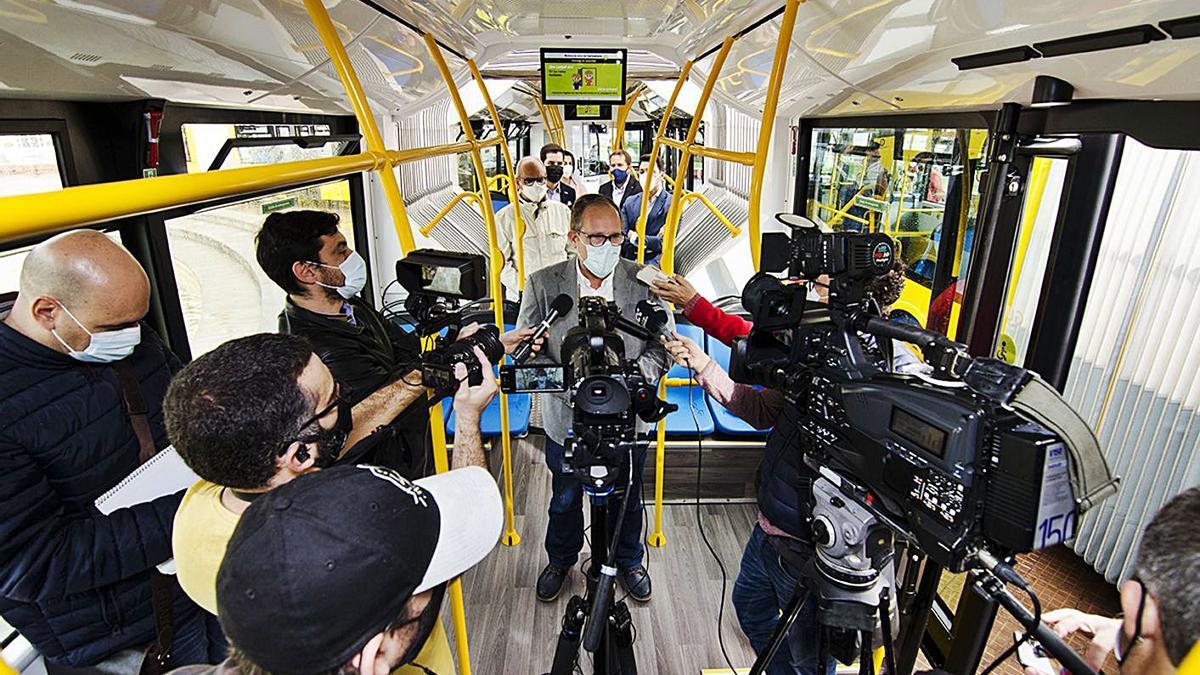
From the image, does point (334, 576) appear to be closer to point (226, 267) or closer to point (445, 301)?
point (445, 301)

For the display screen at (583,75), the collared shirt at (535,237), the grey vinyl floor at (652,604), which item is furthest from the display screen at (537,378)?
the collared shirt at (535,237)

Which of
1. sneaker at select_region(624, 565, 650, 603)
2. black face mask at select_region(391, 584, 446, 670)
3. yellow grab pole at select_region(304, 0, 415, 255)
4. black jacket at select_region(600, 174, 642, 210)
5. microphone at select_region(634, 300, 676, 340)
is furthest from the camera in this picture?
black jacket at select_region(600, 174, 642, 210)

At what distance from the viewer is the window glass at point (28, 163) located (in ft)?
4.99

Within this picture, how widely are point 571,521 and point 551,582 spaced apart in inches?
13.7

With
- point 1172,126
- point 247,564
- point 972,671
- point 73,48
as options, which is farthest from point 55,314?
point 972,671

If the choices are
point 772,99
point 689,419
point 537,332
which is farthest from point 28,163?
point 689,419

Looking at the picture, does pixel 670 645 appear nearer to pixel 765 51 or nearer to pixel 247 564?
pixel 247 564

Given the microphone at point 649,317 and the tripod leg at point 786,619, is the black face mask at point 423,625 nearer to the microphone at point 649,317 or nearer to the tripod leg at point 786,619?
the tripod leg at point 786,619

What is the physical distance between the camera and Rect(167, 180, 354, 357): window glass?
2.50 metres

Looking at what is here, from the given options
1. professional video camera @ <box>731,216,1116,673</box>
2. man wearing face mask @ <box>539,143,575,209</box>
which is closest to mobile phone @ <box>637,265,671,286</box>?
professional video camera @ <box>731,216,1116,673</box>

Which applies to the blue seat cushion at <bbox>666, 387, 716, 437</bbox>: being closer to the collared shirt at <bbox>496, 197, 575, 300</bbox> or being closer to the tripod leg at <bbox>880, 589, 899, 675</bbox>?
the collared shirt at <bbox>496, 197, 575, 300</bbox>

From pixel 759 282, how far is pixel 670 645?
1845 mm

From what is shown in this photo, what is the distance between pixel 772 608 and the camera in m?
1.94

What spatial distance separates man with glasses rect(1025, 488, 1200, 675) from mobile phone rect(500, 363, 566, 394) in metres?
1.11
